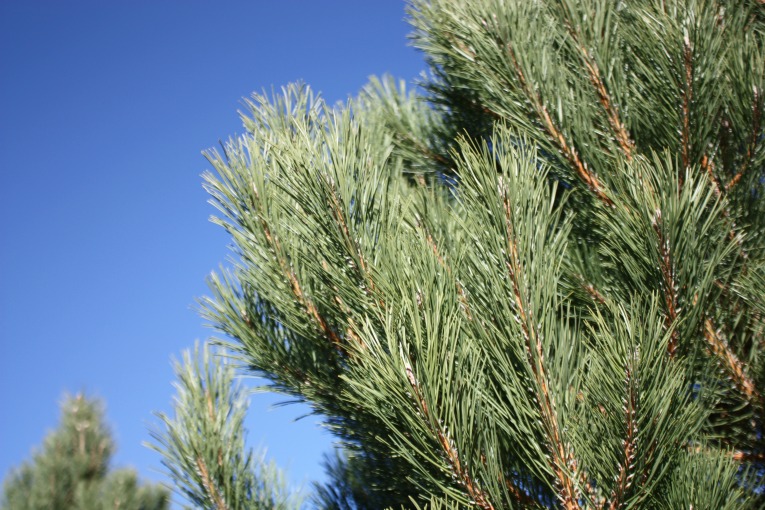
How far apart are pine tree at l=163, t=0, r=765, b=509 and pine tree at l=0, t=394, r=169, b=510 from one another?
312cm

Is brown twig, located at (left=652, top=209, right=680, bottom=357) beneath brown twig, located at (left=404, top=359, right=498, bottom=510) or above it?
above

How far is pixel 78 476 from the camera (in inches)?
179

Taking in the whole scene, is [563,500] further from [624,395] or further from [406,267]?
[406,267]

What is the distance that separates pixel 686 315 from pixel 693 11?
0.73m

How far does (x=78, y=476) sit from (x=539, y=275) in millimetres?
4673

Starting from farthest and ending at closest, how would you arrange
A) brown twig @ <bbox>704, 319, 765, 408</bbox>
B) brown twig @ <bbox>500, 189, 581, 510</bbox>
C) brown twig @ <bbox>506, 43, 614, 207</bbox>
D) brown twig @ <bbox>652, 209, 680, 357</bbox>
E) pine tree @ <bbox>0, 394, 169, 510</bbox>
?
pine tree @ <bbox>0, 394, 169, 510</bbox>, brown twig @ <bbox>506, 43, 614, 207</bbox>, brown twig @ <bbox>704, 319, 765, 408</bbox>, brown twig @ <bbox>652, 209, 680, 357</bbox>, brown twig @ <bbox>500, 189, 581, 510</bbox>

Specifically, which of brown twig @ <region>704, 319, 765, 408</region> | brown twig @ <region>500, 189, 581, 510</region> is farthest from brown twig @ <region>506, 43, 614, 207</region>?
brown twig @ <region>500, 189, 581, 510</region>

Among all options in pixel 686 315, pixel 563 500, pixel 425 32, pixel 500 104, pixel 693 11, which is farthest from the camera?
pixel 425 32

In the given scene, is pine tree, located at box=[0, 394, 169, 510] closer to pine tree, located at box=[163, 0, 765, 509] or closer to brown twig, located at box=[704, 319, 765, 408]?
pine tree, located at box=[163, 0, 765, 509]

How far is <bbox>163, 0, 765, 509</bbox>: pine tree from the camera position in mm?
948

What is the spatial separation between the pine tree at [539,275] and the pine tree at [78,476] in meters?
3.12

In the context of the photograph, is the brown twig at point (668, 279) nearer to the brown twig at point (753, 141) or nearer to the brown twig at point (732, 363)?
the brown twig at point (732, 363)

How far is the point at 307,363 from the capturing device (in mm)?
1414

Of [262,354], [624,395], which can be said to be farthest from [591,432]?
[262,354]
